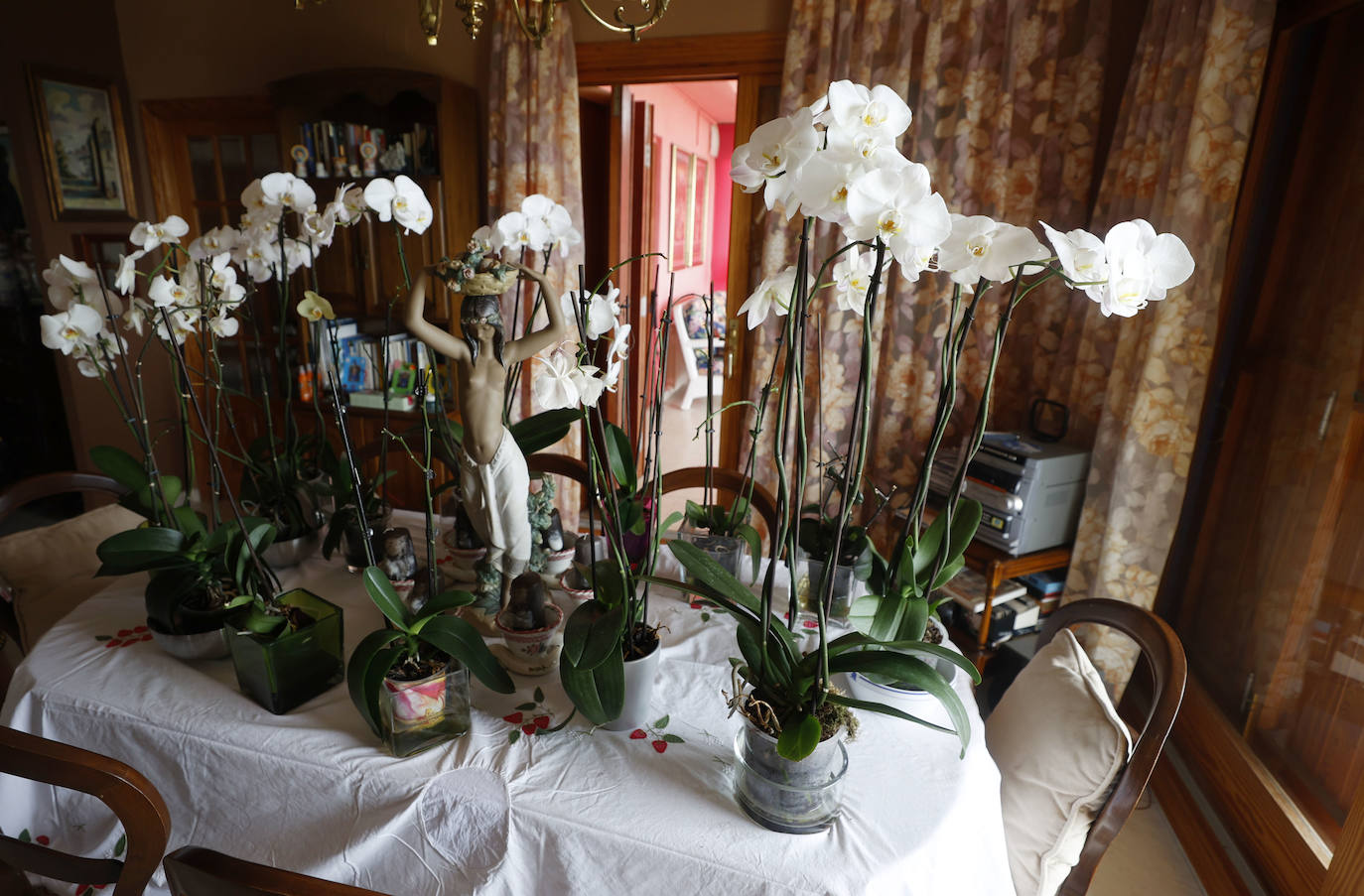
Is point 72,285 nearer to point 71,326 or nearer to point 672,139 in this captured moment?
point 71,326

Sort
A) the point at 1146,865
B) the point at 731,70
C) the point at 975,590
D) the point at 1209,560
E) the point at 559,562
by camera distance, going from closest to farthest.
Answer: the point at 559,562 → the point at 1146,865 → the point at 1209,560 → the point at 975,590 → the point at 731,70

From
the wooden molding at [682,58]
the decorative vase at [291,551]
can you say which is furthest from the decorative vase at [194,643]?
the wooden molding at [682,58]

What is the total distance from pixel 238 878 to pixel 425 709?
1.14ft

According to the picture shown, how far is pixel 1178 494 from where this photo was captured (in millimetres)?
2039

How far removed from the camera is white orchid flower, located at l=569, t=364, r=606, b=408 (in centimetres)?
88

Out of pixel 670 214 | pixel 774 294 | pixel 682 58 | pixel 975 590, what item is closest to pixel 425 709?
pixel 774 294

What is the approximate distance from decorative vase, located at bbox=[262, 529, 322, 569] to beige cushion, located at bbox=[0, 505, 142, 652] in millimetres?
393

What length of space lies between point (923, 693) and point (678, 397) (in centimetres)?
502

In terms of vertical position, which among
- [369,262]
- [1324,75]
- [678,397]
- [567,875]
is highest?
[1324,75]

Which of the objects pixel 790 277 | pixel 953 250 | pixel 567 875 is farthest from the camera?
pixel 790 277

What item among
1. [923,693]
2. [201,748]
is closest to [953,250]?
[923,693]

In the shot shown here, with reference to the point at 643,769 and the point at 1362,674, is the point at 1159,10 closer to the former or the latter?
the point at 1362,674

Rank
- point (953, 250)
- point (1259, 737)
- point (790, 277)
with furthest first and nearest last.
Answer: point (1259, 737)
point (790, 277)
point (953, 250)

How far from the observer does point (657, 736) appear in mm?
1021
